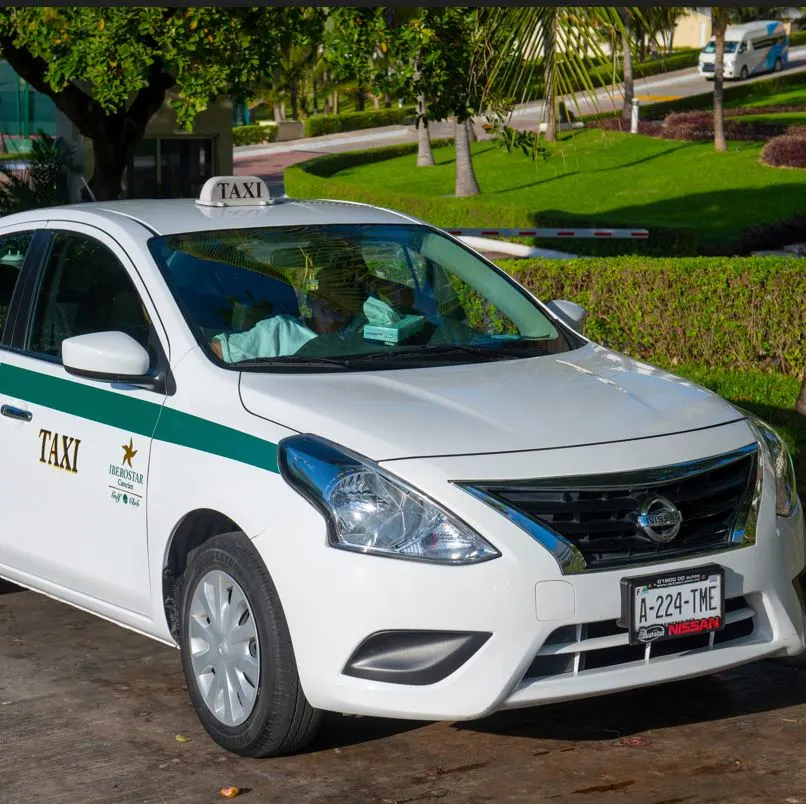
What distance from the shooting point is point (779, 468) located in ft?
16.2

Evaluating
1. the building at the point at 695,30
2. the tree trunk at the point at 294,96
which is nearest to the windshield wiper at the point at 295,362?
the tree trunk at the point at 294,96

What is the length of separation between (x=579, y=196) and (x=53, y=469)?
31714 millimetres

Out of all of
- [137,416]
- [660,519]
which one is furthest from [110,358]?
[660,519]

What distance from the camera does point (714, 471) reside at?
4.64 m

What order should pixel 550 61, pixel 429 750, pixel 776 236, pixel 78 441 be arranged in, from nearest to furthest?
1. pixel 429 750
2. pixel 78 441
3. pixel 550 61
4. pixel 776 236

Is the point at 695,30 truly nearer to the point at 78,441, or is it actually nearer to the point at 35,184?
the point at 35,184

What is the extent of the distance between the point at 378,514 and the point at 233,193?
87.4 inches

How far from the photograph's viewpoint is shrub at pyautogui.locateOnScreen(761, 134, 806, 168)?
3625 cm

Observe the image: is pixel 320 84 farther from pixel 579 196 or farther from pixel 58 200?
pixel 58 200

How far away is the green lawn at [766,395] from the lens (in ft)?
29.9

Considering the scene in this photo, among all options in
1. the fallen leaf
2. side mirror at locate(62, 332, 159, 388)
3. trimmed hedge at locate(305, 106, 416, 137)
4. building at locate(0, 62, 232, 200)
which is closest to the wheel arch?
side mirror at locate(62, 332, 159, 388)

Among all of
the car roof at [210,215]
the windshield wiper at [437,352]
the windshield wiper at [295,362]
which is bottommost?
the windshield wiper at [437,352]

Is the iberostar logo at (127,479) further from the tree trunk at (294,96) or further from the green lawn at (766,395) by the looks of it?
the tree trunk at (294,96)

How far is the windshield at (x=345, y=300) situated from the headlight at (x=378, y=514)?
0.75m
